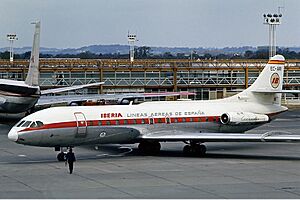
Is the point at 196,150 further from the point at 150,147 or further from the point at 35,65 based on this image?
the point at 35,65

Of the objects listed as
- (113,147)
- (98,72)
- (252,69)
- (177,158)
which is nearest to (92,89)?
(98,72)

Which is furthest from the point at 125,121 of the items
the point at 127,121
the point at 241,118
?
the point at 241,118

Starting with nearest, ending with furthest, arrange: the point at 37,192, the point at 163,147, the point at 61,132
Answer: the point at 37,192
the point at 61,132
the point at 163,147

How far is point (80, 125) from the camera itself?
36.4 metres

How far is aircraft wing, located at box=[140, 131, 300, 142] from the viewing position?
120 ft

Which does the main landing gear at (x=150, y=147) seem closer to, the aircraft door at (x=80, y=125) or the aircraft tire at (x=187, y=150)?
the aircraft tire at (x=187, y=150)

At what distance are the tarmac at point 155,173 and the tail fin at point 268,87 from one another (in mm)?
2877

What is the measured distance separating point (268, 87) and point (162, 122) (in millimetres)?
8320

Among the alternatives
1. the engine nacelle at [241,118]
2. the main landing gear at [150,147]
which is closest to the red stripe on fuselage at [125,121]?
the engine nacelle at [241,118]

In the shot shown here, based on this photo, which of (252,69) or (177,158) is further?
(252,69)

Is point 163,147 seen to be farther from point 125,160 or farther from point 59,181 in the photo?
point 59,181

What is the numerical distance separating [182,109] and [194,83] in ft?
180

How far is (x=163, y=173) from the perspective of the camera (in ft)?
104

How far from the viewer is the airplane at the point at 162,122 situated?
35719 mm
